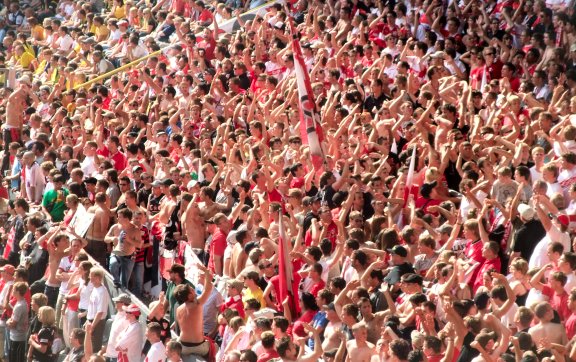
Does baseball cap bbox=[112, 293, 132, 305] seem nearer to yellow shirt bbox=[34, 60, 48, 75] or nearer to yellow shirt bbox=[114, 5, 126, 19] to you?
yellow shirt bbox=[34, 60, 48, 75]

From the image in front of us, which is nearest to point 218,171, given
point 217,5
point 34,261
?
point 34,261

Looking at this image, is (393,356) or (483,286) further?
(483,286)

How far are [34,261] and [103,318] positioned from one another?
2.47 m

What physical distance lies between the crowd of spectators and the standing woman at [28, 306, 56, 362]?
1.4 inches

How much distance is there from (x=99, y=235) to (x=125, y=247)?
3.31ft

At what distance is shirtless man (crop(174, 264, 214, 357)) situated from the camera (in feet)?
45.2

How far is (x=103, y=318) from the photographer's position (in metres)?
15.2

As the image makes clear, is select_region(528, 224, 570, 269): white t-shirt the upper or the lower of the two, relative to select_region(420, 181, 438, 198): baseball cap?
upper

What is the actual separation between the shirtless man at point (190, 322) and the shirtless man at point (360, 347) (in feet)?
6.94

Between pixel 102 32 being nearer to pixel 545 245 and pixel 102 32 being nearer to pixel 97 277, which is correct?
pixel 97 277

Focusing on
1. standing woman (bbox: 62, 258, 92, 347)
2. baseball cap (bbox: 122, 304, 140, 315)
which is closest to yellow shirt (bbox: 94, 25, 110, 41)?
standing woman (bbox: 62, 258, 92, 347)

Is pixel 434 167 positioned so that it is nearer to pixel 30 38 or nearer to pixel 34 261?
pixel 34 261

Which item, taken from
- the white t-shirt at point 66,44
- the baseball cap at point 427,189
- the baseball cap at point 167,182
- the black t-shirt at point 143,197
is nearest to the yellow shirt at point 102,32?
the white t-shirt at point 66,44

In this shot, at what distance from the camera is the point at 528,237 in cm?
1373
